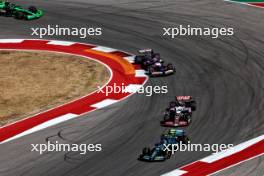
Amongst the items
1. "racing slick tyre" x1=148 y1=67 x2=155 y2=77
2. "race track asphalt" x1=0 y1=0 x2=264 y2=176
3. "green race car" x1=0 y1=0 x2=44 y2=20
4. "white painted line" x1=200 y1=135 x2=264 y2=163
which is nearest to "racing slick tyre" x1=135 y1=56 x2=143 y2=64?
"racing slick tyre" x1=148 y1=67 x2=155 y2=77

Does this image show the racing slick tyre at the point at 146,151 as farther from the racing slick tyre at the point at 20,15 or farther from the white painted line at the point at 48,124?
the racing slick tyre at the point at 20,15

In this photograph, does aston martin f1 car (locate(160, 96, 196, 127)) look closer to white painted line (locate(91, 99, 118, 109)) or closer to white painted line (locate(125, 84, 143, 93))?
white painted line (locate(91, 99, 118, 109))

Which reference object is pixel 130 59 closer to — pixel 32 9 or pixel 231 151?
pixel 32 9

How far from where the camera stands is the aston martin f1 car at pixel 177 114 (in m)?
24.3

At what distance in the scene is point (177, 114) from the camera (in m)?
24.4

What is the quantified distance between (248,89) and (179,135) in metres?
5.46

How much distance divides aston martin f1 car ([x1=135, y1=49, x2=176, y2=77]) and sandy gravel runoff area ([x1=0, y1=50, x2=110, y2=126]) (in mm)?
1482

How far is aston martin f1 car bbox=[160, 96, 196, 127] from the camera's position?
957 inches

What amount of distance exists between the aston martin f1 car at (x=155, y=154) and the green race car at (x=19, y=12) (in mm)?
16371

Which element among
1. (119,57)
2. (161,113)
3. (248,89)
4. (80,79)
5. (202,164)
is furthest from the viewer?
(119,57)

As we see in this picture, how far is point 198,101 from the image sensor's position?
26.4 metres

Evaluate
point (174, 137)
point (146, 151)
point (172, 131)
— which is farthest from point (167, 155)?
point (172, 131)

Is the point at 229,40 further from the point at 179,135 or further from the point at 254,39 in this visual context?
the point at 179,135

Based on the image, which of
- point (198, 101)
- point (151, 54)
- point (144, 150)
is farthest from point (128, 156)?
point (151, 54)
